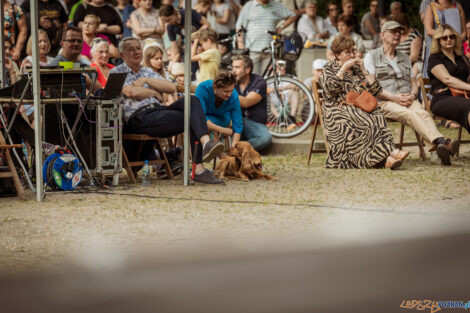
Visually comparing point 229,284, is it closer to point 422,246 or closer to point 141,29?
point 422,246

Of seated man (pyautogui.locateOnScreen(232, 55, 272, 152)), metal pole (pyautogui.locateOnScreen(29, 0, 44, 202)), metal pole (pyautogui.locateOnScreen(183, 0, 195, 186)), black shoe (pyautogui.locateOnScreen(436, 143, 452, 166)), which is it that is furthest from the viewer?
seated man (pyautogui.locateOnScreen(232, 55, 272, 152))

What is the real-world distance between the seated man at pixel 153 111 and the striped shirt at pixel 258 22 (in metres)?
5.38

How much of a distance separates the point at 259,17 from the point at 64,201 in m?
7.58

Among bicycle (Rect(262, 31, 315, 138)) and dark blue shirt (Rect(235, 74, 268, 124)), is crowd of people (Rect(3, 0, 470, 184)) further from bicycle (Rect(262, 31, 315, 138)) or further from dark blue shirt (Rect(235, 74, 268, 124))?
bicycle (Rect(262, 31, 315, 138))

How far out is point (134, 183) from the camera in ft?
28.7

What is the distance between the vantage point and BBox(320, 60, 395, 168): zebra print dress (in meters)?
9.99

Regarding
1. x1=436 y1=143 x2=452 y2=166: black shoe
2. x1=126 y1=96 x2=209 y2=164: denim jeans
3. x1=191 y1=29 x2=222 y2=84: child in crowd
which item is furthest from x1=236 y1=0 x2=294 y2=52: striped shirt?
x1=126 y1=96 x2=209 y2=164: denim jeans

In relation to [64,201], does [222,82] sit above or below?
above

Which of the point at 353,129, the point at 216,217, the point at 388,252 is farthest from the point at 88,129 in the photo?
the point at 388,252

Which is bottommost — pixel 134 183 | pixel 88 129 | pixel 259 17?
pixel 134 183

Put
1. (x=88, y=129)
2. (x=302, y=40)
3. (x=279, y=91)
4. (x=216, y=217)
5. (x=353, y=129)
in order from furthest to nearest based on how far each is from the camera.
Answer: (x=302, y=40)
(x=279, y=91)
(x=353, y=129)
(x=88, y=129)
(x=216, y=217)

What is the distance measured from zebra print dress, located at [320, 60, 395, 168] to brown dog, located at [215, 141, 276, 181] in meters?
1.42

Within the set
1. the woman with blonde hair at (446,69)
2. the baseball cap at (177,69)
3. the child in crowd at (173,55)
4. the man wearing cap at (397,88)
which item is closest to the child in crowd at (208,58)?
the baseball cap at (177,69)

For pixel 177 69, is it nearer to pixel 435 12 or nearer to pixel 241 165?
pixel 241 165
